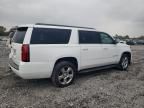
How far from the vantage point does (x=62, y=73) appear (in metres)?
5.23

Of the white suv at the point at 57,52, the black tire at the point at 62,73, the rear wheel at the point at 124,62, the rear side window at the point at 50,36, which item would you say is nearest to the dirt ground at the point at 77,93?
the black tire at the point at 62,73

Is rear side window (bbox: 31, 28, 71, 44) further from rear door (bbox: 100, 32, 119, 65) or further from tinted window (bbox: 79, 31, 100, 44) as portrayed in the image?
rear door (bbox: 100, 32, 119, 65)

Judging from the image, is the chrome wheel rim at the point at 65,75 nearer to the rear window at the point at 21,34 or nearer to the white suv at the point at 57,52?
the white suv at the point at 57,52

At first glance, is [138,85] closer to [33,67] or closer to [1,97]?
[33,67]

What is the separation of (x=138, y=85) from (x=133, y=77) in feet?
3.39

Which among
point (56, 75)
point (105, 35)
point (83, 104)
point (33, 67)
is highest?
point (105, 35)

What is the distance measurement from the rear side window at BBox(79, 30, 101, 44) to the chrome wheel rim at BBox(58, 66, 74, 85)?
3.40 feet

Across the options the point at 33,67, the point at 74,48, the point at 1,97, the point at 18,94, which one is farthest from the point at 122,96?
the point at 1,97

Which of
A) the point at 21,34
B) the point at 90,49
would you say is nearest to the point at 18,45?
the point at 21,34

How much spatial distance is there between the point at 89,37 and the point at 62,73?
176 centimetres

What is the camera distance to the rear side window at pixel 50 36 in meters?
4.67

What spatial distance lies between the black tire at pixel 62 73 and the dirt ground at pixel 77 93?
195 mm

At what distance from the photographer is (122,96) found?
14.8ft

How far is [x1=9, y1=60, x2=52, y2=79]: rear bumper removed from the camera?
14.7ft
